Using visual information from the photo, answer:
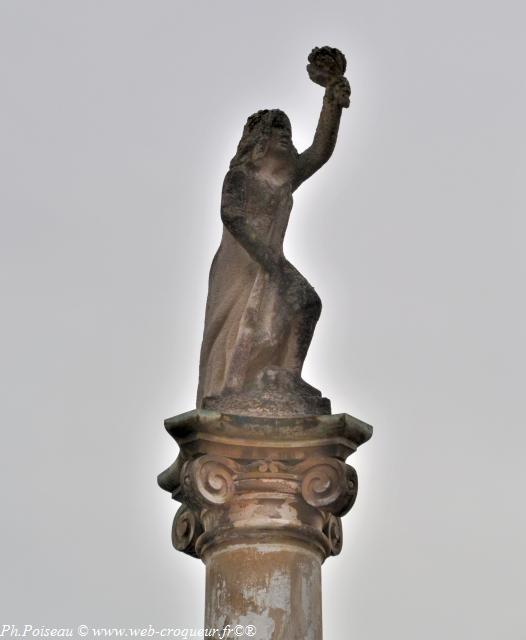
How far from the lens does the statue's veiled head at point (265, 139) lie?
15.1m

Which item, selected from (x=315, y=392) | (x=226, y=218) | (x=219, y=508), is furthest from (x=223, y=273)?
(x=219, y=508)

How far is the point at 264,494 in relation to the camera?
1325 centimetres

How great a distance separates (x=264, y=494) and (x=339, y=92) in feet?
13.6

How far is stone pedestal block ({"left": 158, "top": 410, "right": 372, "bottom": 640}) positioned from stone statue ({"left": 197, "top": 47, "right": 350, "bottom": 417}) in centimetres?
30

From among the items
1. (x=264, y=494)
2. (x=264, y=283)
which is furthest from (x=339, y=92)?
(x=264, y=494)

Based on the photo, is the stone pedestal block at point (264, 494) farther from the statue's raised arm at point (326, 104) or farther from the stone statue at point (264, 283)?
the statue's raised arm at point (326, 104)

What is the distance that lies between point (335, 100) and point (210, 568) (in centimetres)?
475

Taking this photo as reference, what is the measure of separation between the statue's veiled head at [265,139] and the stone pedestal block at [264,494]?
298 cm

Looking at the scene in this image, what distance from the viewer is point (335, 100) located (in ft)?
49.3

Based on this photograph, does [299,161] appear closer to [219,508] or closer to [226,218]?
[226,218]

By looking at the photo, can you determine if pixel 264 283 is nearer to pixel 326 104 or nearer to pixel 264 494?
pixel 326 104

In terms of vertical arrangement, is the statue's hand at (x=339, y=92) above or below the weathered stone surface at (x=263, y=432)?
above

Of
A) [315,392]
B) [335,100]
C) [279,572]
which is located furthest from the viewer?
[335,100]

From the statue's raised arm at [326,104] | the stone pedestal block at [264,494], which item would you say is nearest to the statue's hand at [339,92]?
the statue's raised arm at [326,104]
